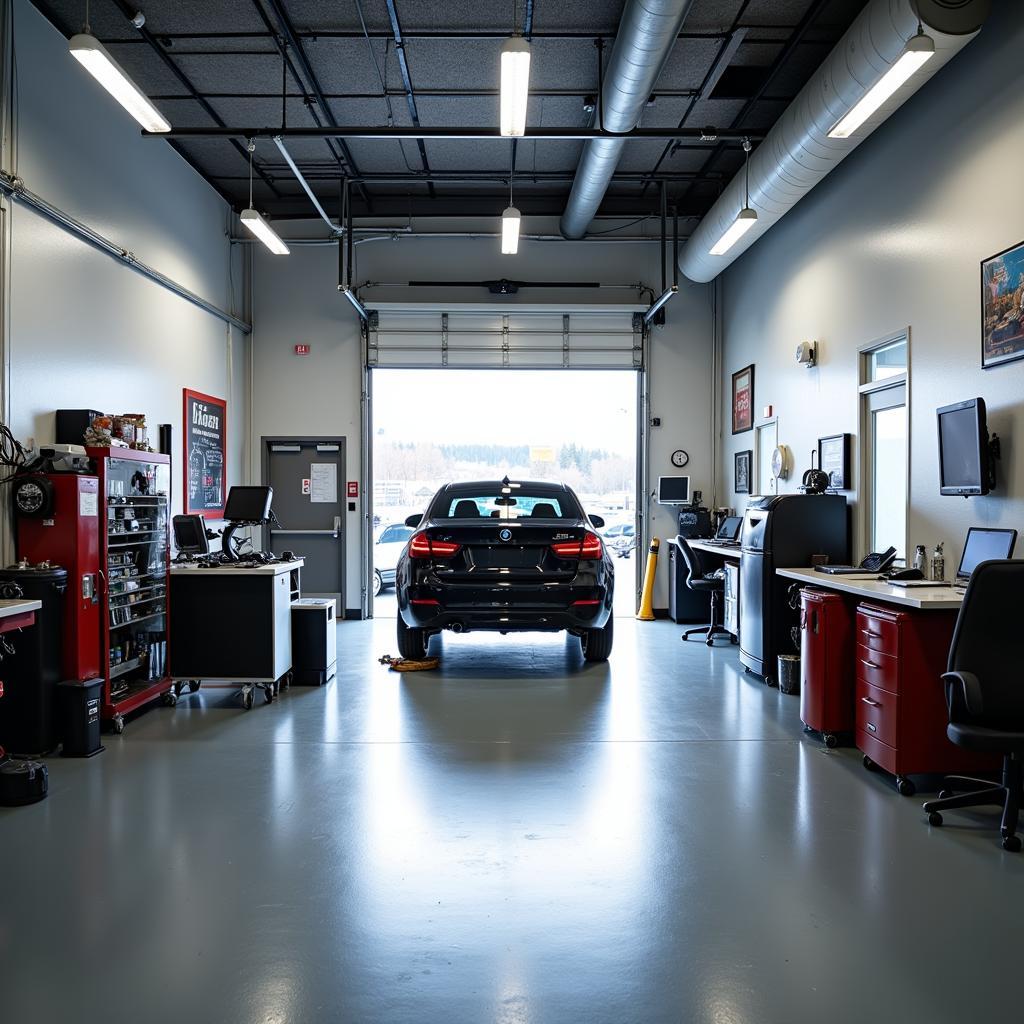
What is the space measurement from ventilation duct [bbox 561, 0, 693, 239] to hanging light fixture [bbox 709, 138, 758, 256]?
3.51 feet

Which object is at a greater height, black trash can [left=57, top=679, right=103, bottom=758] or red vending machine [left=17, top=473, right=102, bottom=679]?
red vending machine [left=17, top=473, right=102, bottom=679]

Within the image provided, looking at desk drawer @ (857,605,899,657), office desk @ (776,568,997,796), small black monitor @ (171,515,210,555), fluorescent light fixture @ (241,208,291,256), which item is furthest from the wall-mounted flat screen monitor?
fluorescent light fixture @ (241,208,291,256)

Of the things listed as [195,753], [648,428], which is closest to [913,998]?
[195,753]

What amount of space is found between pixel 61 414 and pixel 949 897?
16.9ft

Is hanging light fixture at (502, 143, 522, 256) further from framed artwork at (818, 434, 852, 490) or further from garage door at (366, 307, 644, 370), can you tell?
framed artwork at (818, 434, 852, 490)

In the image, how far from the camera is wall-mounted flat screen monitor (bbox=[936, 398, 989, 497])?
151 inches

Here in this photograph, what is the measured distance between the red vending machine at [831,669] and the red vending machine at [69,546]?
3.90 meters

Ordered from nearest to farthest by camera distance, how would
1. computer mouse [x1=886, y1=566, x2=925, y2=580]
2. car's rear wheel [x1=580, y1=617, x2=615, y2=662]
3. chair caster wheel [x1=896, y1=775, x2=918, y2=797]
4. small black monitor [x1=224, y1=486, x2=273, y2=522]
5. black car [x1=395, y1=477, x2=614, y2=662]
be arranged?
chair caster wheel [x1=896, y1=775, x2=918, y2=797] → computer mouse [x1=886, y1=566, x2=925, y2=580] → black car [x1=395, y1=477, x2=614, y2=662] → small black monitor [x1=224, y1=486, x2=273, y2=522] → car's rear wheel [x1=580, y1=617, x2=615, y2=662]

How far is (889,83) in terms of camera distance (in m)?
3.89

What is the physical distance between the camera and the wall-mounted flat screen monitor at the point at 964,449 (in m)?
3.83

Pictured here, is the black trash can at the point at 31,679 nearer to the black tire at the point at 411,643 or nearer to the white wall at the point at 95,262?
the white wall at the point at 95,262

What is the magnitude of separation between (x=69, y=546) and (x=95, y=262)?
8.08ft

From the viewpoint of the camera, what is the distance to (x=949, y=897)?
2404 mm

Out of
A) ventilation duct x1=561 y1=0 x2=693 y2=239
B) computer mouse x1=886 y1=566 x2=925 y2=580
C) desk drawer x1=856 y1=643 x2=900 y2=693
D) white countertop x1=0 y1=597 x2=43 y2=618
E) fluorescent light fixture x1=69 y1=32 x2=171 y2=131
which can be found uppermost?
ventilation duct x1=561 y1=0 x2=693 y2=239
